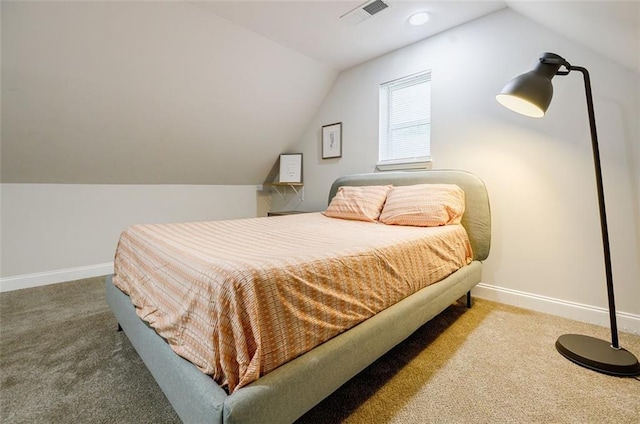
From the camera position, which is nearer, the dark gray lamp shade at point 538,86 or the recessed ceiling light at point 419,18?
the dark gray lamp shade at point 538,86

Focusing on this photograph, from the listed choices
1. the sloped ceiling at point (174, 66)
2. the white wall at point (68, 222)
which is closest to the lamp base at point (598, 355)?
the sloped ceiling at point (174, 66)

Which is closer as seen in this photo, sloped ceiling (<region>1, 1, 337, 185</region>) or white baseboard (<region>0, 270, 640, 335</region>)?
white baseboard (<region>0, 270, 640, 335</region>)

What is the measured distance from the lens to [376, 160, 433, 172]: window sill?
2850 millimetres

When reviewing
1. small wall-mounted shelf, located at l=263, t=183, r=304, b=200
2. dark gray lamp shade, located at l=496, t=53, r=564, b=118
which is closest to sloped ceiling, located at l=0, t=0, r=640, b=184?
dark gray lamp shade, located at l=496, t=53, r=564, b=118

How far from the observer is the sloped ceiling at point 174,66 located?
6.52 ft

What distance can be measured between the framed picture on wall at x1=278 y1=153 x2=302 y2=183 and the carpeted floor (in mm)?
2655

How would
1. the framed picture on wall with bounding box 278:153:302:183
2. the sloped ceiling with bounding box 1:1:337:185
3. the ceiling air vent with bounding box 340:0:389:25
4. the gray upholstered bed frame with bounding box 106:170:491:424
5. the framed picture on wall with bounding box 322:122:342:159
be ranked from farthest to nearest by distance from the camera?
the framed picture on wall with bounding box 278:153:302:183, the framed picture on wall with bounding box 322:122:342:159, the ceiling air vent with bounding box 340:0:389:25, the sloped ceiling with bounding box 1:1:337:185, the gray upholstered bed frame with bounding box 106:170:491:424

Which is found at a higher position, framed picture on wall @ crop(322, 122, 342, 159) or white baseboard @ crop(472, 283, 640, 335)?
framed picture on wall @ crop(322, 122, 342, 159)

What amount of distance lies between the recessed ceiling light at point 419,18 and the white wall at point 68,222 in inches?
132

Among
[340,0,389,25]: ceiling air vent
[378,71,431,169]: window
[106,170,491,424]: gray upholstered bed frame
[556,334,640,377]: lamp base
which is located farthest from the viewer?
[378,71,431,169]: window

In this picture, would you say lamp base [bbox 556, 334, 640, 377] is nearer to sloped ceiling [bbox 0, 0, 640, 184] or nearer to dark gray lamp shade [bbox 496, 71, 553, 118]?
dark gray lamp shade [bbox 496, 71, 553, 118]

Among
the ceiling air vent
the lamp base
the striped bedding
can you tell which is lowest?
the lamp base

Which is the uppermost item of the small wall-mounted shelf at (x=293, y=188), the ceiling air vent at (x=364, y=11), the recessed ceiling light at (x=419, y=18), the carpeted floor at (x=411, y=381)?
the recessed ceiling light at (x=419, y=18)

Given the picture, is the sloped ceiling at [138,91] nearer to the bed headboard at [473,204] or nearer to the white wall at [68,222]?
the white wall at [68,222]
